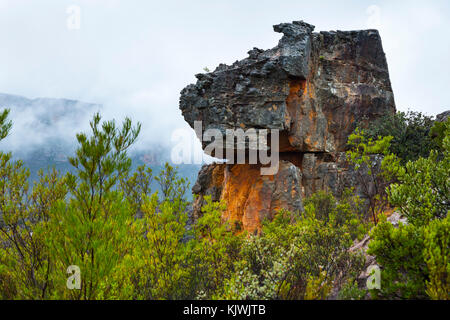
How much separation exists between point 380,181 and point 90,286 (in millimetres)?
13854

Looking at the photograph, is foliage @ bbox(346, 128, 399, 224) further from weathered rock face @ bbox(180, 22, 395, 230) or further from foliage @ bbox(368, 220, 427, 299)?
weathered rock face @ bbox(180, 22, 395, 230)

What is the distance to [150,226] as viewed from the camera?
7.97 m

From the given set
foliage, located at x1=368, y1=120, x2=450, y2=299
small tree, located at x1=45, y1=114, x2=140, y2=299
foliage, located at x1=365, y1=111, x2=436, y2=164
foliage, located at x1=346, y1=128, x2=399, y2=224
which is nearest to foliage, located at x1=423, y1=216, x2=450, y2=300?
foliage, located at x1=368, y1=120, x2=450, y2=299

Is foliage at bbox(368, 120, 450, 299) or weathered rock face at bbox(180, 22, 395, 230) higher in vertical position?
weathered rock face at bbox(180, 22, 395, 230)

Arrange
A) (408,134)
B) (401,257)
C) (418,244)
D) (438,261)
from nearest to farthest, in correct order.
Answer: (438,261), (418,244), (401,257), (408,134)

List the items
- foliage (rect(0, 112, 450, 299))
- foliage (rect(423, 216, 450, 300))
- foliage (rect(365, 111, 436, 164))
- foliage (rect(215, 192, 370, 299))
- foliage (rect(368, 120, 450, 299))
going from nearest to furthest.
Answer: foliage (rect(423, 216, 450, 300))
foliage (rect(368, 120, 450, 299))
foliage (rect(0, 112, 450, 299))
foliage (rect(215, 192, 370, 299))
foliage (rect(365, 111, 436, 164))

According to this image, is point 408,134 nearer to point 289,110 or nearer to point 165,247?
point 289,110

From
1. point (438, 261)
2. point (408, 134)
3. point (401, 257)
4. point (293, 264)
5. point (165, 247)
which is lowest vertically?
point (293, 264)

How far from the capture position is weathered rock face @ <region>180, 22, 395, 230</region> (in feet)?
60.1

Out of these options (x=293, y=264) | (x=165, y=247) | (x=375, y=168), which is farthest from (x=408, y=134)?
(x=165, y=247)

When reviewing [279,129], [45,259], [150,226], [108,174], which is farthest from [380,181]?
[45,259]

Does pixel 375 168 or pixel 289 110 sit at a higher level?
pixel 289 110

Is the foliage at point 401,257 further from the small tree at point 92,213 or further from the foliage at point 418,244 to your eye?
the small tree at point 92,213

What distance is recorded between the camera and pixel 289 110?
19.3 m
